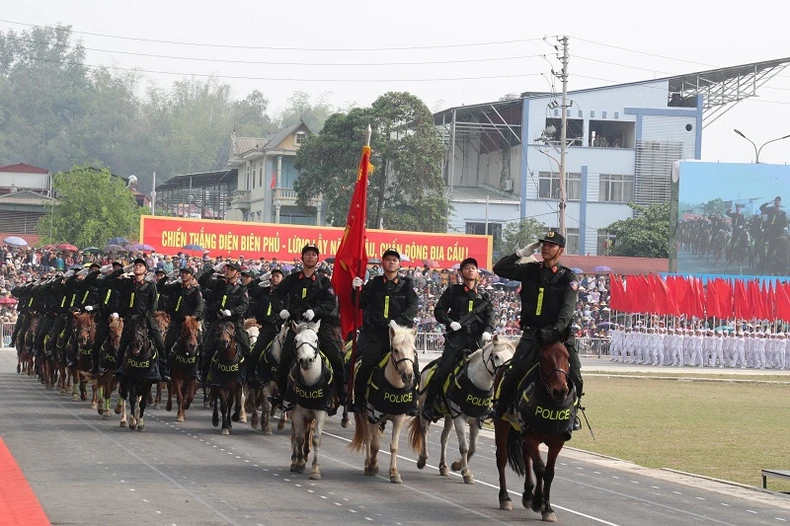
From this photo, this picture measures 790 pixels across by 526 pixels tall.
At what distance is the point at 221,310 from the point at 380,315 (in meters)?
5.60

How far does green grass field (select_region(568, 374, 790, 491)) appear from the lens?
729 inches

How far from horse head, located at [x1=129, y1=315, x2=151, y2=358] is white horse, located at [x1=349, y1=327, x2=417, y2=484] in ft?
18.3

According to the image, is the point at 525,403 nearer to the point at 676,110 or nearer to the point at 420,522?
the point at 420,522

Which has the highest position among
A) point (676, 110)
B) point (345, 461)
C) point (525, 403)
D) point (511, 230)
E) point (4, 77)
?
point (4, 77)

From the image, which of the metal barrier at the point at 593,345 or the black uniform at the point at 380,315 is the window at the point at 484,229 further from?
the black uniform at the point at 380,315

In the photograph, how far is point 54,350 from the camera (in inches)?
1120

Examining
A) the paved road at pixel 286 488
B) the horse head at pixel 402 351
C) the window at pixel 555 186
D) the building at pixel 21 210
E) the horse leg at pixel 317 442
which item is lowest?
the paved road at pixel 286 488

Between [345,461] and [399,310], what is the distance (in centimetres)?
240

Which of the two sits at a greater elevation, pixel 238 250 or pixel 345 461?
pixel 238 250

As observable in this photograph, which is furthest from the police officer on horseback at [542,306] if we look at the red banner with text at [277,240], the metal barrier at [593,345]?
the red banner with text at [277,240]

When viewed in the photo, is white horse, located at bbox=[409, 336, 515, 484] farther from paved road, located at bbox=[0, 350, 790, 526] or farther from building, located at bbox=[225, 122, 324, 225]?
building, located at bbox=[225, 122, 324, 225]

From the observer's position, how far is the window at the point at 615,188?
3194 inches

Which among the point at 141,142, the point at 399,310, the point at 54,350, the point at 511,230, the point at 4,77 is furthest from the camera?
the point at 4,77

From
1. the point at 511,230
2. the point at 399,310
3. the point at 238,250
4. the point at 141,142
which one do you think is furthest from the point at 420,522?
the point at 141,142
